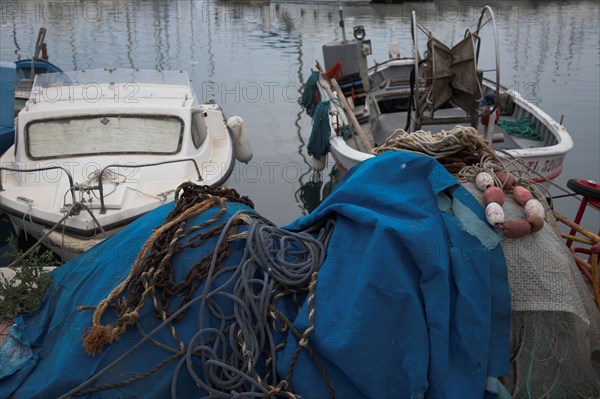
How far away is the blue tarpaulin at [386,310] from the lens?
2.47 meters

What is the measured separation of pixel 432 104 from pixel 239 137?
3.09 m


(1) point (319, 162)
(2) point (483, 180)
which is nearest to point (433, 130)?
(1) point (319, 162)

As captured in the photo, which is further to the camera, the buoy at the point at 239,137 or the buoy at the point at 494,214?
the buoy at the point at 239,137

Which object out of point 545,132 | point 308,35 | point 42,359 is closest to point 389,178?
point 42,359

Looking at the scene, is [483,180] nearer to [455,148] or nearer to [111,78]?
[455,148]

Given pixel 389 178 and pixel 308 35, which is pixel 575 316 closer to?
pixel 389 178

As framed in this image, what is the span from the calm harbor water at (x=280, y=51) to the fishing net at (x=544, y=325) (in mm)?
6780

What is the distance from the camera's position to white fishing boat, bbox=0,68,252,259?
629 centimetres

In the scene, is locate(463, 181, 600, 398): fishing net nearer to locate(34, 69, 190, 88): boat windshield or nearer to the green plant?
the green plant

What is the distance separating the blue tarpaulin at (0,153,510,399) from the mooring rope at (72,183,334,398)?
0.05 m

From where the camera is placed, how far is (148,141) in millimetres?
7582

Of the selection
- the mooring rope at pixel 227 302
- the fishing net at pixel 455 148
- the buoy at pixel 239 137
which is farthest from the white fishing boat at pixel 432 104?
the mooring rope at pixel 227 302

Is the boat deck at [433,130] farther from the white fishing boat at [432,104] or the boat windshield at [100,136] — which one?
the boat windshield at [100,136]

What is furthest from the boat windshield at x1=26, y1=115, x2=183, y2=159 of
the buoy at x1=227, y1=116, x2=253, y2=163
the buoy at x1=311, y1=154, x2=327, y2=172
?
the buoy at x1=311, y1=154, x2=327, y2=172
